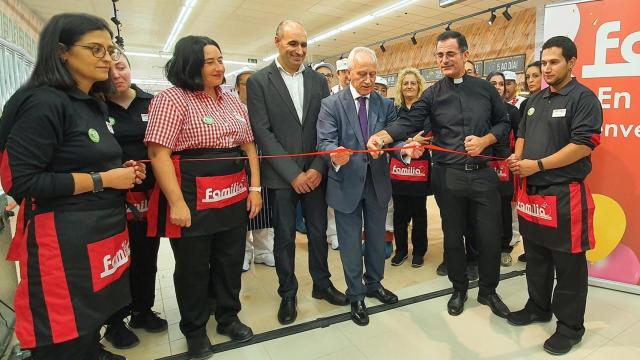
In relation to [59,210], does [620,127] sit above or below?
above

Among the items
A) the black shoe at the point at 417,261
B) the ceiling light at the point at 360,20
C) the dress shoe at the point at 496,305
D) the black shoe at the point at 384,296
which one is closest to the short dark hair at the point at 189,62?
the black shoe at the point at 384,296

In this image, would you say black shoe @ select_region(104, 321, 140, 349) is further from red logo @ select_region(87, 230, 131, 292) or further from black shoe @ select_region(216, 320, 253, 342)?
red logo @ select_region(87, 230, 131, 292)

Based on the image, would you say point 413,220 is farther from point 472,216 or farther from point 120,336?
Answer: point 120,336

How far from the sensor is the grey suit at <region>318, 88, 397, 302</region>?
2.30 meters

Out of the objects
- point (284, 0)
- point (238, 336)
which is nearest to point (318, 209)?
point (238, 336)

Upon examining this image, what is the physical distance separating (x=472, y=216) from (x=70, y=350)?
2305 millimetres

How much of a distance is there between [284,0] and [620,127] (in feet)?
22.2

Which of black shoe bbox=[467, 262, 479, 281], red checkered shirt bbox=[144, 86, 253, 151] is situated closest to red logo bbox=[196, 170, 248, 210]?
red checkered shirt bbox=[144, 86, 253, 151]

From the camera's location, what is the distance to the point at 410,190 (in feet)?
10.7

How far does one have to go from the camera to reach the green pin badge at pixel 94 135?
1.38m

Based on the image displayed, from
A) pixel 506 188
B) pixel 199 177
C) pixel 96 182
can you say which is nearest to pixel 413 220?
pixel 506 188

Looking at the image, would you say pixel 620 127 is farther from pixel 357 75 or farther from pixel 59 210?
pixel 59 210

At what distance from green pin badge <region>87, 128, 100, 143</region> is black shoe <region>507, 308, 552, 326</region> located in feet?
8.16

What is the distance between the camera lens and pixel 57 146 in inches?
51.5
